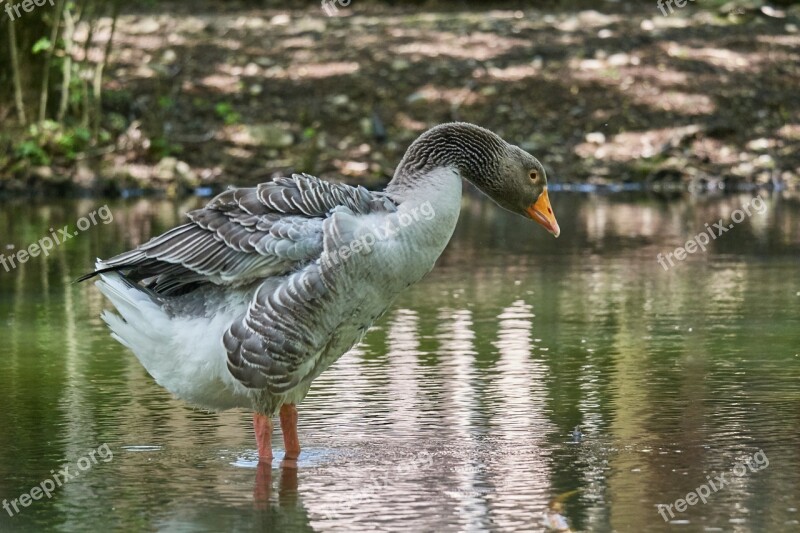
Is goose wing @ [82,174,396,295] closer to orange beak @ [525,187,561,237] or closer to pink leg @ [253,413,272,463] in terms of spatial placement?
pink leg @ [253,413,272,463]

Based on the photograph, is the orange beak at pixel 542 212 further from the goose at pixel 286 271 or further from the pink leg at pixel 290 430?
the pink leg at pixel 290 430

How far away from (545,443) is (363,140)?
14.8 meters

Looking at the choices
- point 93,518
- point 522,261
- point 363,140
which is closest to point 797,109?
point 363,140

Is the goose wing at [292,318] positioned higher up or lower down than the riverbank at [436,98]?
lower down

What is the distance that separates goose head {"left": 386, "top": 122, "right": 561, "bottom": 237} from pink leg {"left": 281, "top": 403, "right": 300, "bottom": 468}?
1176mm

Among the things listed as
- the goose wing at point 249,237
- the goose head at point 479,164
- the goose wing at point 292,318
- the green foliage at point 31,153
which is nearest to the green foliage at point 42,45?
the green foliage at point 31,153

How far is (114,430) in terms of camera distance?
773 centimetres

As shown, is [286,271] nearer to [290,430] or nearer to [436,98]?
[290,430]

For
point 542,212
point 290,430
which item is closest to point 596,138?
point 542,212

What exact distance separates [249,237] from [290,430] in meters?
1.02

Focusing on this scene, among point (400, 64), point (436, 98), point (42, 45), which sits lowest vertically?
point (436, 98)

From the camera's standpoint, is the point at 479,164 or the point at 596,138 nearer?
the point at 479,164

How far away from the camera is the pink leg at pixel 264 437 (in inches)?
281

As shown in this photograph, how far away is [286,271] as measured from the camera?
6.82m
